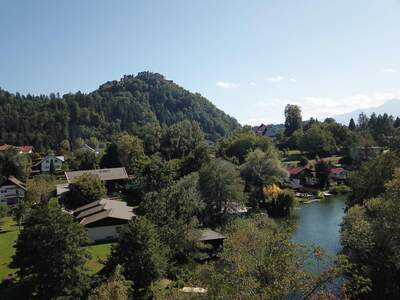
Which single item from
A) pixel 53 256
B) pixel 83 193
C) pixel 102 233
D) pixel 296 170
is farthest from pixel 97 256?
pixel 296 170

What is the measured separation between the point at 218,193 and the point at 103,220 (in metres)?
11.5

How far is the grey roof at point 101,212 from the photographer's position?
3728cm

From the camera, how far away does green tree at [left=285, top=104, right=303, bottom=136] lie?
103 m

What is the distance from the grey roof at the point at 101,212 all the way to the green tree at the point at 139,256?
13.5m

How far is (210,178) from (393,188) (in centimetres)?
2418

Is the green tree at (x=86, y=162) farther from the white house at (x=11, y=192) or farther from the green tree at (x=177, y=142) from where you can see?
the white house at (x=11, y=192)

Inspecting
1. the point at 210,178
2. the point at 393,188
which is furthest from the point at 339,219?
the point at 393,188

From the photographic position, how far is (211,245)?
105 feet

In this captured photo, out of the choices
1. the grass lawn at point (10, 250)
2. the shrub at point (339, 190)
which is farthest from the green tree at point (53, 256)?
the shrub at point (339, 190)

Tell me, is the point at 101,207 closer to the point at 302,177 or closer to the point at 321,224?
the point at 321,224

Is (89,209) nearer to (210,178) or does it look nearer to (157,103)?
(210,178)

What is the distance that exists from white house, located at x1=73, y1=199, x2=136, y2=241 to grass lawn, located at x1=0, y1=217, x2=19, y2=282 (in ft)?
19.0

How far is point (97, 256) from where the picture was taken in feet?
101

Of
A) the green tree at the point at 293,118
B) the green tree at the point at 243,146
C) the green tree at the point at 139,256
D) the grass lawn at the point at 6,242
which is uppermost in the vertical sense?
the green tree at the point at 293,118
